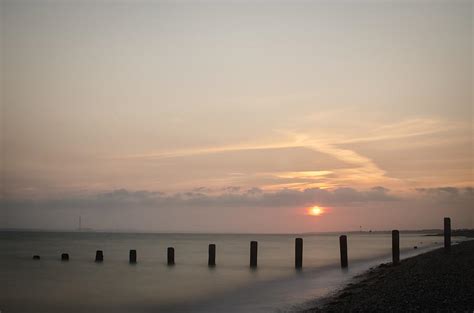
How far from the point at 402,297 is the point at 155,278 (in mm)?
18008

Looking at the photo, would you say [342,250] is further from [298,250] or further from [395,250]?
[395,250]

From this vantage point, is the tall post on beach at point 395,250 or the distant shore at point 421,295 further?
the tall post on beach at point 395,250

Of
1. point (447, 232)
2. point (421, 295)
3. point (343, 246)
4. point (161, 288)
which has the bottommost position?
point (161, 288)

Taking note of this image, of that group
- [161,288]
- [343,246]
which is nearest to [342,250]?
[343,246]

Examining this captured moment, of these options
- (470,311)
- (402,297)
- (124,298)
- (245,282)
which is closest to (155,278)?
(245,282)

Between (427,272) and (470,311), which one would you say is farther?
(427,272)

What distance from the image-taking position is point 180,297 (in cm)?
2133

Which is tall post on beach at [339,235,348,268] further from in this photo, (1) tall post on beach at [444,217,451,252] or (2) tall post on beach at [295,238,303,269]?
(1) tall post on beach at [444,217,451,252]

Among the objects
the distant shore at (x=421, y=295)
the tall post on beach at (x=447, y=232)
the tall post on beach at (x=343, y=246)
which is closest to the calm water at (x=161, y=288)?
the tall post on beach at (x=343, y=246)

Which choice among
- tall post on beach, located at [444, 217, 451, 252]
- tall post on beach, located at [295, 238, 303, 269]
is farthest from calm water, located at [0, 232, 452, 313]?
tall post on beach, located at [444, 217, 451, 252]

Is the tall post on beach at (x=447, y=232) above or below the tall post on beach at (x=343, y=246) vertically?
above

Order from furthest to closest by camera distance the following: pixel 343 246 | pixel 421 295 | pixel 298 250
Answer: pixel 298 250 < pixel 343 246 < pixel 421 295

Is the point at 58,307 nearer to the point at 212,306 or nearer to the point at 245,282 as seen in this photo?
the point at 212,306

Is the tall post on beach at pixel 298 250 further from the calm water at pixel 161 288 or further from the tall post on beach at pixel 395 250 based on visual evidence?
the tall post on beach at pixel 395 250
